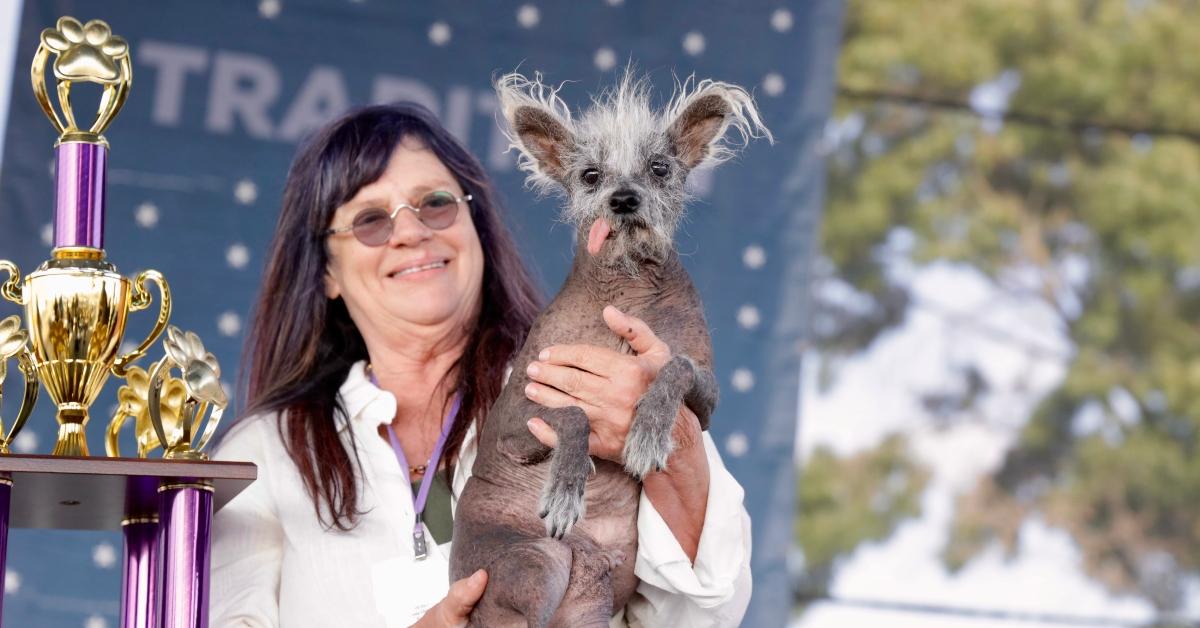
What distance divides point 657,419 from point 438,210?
88 centimetres

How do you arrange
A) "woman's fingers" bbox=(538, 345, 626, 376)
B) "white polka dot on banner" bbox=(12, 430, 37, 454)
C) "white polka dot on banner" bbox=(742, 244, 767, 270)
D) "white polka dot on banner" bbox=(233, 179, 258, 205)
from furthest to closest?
"white polka dot on banner" bbox=(742, 244, 767, 270) < "white polka dot on banner" bbox=(233, 179, 258, 205) < "white polka dot on banner" bbox=(12, 430, 37, 454) < "woman's fingers" bbox=(538, 345, 626, 376)

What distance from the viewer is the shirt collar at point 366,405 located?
8.12 feet

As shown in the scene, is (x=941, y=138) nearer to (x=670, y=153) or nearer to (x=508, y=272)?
(x=508, y=272)

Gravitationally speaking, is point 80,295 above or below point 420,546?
above

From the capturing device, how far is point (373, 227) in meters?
2.51

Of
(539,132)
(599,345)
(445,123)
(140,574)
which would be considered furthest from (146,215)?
(599,345)

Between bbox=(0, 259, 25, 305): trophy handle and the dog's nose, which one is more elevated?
the dog's nose

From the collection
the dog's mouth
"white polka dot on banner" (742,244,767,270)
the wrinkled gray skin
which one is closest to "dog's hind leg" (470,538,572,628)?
the wrinkled gray skin

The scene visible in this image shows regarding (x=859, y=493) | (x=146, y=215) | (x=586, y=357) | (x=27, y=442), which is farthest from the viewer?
(x=859, y=493)

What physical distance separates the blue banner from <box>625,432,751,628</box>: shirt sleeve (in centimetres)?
125

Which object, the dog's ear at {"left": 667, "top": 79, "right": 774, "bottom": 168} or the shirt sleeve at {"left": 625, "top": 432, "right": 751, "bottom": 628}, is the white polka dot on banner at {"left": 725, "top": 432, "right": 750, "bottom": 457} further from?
the dog's ear at {"left": 667, "top": 79, "right": 774, "bottom": 168}

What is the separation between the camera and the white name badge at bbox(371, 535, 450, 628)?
2.25 metres

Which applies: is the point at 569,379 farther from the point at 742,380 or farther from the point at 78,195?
the point at 742,380

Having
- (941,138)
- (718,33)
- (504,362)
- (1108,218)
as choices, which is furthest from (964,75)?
(504,362)
